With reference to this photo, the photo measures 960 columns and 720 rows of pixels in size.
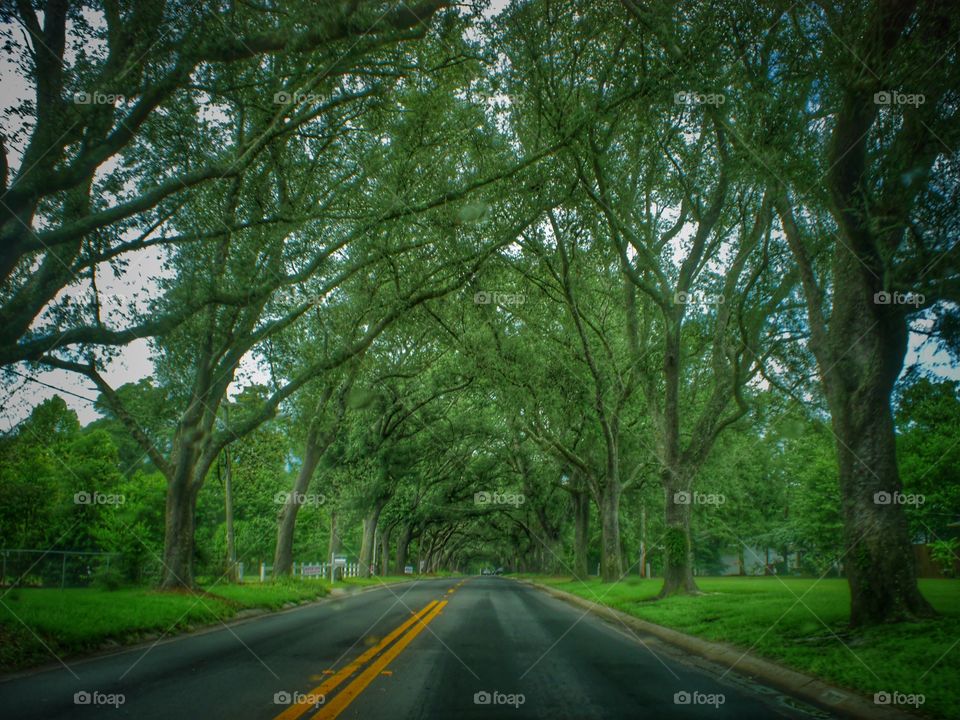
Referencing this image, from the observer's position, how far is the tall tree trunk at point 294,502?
879 inches

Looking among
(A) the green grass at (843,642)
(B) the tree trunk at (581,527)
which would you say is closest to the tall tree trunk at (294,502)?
(A) the green grass at (843,642)

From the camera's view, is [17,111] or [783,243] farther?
[783,243]

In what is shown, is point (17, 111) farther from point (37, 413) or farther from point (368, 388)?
point (368, 388)

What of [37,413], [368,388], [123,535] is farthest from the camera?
[123,535]

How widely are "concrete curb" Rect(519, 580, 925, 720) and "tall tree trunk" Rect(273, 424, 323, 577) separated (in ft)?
44.7

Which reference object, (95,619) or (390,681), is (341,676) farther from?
(95,619)

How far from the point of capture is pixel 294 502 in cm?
2236

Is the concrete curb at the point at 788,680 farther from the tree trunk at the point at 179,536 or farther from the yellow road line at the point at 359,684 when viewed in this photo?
the tree trunk at the point at 179,536

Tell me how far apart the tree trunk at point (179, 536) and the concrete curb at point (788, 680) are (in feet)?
35.0

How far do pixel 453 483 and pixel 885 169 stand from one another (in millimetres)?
39155

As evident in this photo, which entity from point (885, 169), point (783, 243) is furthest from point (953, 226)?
point (783, 243)

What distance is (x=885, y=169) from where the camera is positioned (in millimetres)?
8109

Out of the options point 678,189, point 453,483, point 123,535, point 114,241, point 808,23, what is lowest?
point 123,535

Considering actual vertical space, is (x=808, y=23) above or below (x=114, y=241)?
above
